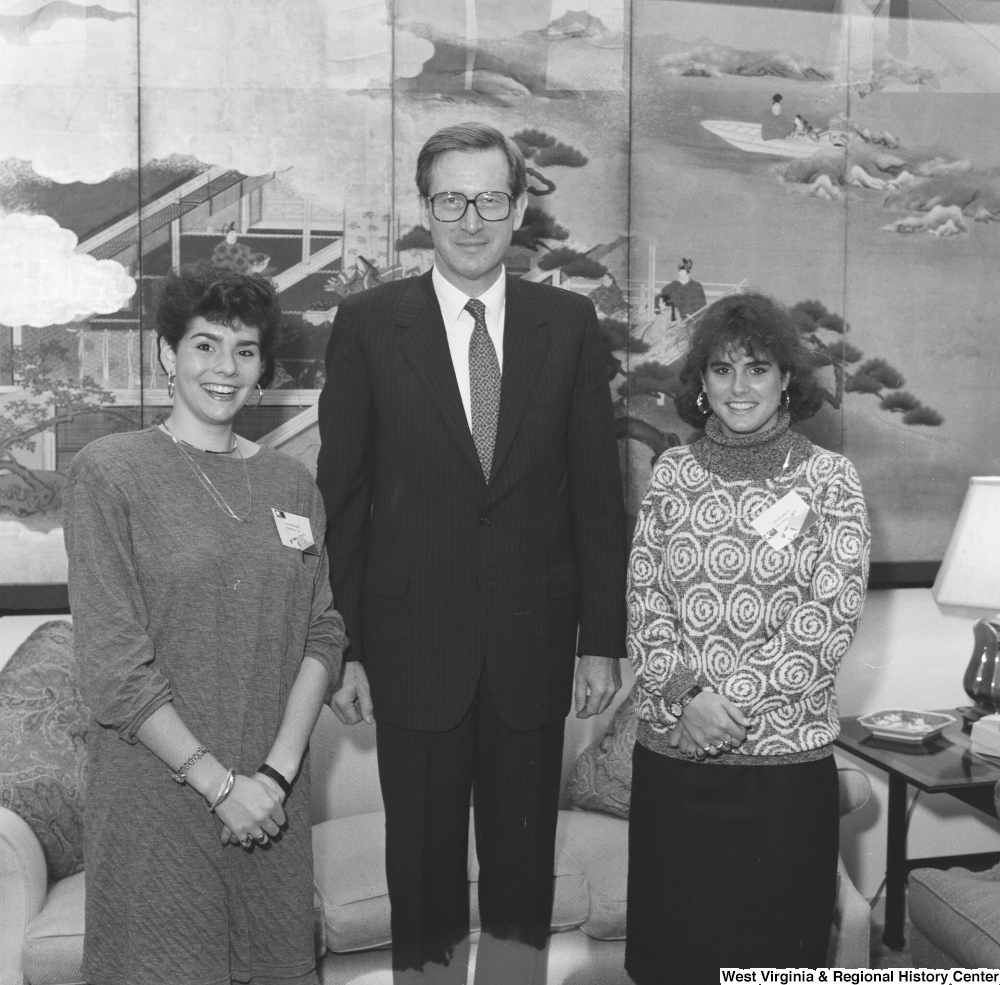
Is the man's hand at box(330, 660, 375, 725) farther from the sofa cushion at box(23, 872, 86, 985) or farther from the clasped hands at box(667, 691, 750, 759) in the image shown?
the sofa cushion at box(23, 872, 86, 985)

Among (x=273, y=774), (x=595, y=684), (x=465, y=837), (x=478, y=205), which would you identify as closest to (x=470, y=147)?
(x=478, y=205)

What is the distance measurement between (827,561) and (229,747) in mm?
1043

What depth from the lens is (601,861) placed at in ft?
9.36

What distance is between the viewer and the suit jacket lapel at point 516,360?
2031mm

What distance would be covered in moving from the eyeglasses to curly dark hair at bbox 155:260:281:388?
1.26ft

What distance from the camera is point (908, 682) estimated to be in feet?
12.1

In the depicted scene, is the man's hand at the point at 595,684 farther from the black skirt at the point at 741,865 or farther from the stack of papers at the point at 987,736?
the stack of papers at the point at 987,736

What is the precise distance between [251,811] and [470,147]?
47.0 inches

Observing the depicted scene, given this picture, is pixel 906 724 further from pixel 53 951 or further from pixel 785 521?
pixel 53 951

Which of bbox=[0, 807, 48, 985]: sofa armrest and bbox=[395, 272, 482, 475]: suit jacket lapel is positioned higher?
bbox=[395, 272, 482, 475]: suit jacket lapel

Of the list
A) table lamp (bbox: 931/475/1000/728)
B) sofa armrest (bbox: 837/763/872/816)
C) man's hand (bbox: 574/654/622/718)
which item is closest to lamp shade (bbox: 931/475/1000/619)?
table lamp (bbox: 931/475/1000/728)

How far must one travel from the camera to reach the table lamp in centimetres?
306

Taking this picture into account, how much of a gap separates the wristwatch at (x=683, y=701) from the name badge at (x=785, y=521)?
28cm

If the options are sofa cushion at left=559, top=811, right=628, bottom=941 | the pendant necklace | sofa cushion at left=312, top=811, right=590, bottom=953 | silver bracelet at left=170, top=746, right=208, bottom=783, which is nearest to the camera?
silver bracelet at left=170, top=746, right=208, bottom=783
